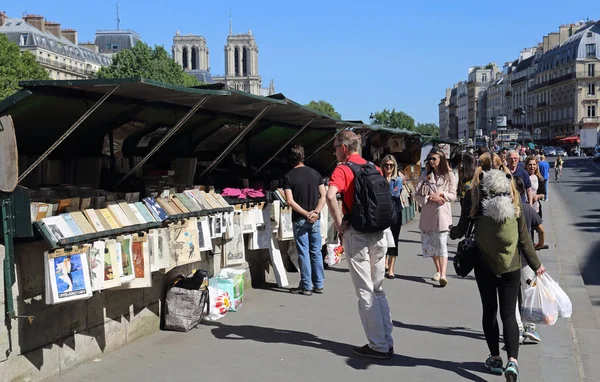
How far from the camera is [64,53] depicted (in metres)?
121

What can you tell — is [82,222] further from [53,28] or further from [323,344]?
[53,28]

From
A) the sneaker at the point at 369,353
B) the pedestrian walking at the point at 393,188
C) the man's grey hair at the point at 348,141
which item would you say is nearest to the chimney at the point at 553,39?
the pedestrian walking at the point at 393,188

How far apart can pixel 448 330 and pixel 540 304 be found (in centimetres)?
123

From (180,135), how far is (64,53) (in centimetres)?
11872

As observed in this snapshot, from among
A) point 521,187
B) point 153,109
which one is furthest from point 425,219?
point 153,109

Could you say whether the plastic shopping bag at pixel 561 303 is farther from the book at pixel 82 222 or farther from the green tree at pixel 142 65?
the green tree at pixel 142 65

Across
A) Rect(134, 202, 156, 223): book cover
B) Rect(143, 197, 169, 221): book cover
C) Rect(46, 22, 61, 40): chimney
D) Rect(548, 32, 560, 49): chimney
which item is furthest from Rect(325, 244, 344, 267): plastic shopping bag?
Rect(548, 32, 560, 49): chimney

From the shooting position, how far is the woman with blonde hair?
567 cm

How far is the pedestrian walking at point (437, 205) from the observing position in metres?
9.86

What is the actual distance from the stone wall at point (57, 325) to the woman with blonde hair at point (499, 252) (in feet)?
9.14

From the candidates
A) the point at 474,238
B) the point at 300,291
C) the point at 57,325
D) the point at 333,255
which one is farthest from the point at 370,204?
the point at 333,255

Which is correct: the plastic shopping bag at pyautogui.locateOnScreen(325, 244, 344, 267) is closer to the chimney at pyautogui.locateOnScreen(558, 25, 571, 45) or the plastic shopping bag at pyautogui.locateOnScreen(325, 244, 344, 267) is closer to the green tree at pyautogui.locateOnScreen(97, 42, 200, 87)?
the green tree at pyautogui.locateOnScreen(97, 42, 200, 87)

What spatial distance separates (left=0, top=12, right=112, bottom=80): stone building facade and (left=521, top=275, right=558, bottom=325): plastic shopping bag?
103 m

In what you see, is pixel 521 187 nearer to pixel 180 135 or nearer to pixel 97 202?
pixel 97 202
